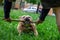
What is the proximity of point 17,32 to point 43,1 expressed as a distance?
2632 mm

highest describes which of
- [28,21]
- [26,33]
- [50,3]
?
→ [50,3]

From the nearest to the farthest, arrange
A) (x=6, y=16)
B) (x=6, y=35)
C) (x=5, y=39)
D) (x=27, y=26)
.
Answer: (x=6, y=16)
(x=5, y=39)
(x=6, y=35)
(x=27, y=26)

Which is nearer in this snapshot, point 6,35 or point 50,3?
point 50,3

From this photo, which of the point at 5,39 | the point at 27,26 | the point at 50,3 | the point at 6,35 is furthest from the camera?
the point at 27,26

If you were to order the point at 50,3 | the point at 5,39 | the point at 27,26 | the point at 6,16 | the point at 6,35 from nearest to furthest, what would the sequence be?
the point at 50,3, the point at 6,16, the point at 5,39, the point at 6,35, the point at 27,26

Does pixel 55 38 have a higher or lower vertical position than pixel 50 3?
lower

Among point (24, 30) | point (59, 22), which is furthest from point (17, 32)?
point (59, 22)

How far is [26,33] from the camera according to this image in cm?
540

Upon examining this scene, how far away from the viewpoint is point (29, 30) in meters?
5.51

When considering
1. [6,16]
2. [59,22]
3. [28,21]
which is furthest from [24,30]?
[59,22]

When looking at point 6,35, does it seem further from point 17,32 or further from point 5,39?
point 17,32

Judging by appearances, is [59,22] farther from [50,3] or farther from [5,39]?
[5,39]

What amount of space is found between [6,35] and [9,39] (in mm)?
294

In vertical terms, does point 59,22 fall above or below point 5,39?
above
